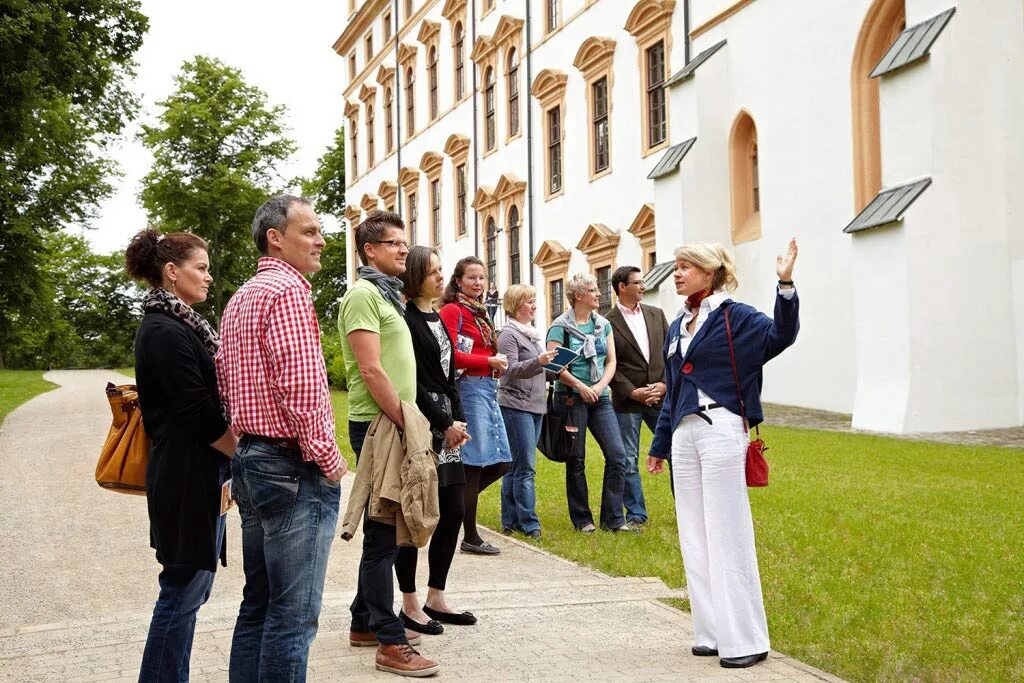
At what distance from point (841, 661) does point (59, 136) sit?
26995 mm

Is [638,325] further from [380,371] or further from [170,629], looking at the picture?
[170,629]

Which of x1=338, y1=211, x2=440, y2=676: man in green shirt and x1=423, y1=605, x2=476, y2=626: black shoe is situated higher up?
x1=338, y1=211, x2=440, y2=676: man in green shirt

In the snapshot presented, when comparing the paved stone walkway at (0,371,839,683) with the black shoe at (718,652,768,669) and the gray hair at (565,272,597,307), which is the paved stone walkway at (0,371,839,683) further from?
the gray hair at (565,272,597,307)

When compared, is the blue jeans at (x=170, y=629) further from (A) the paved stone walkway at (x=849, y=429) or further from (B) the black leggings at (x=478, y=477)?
(A) the paved stone walkway at (x=849, y=429)

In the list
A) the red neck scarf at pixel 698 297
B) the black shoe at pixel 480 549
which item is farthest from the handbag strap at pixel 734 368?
the black shoe at pixel 480 549

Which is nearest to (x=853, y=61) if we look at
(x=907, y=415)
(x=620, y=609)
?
(x=907, y=415)

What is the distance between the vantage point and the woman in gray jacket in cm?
909

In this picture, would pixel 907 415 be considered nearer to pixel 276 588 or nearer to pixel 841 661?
pixel 841 661

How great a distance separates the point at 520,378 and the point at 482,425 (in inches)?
61.3

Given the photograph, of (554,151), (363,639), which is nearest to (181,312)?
(363,639)

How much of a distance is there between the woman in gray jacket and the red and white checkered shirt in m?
5.02

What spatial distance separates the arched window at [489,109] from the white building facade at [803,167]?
70mm

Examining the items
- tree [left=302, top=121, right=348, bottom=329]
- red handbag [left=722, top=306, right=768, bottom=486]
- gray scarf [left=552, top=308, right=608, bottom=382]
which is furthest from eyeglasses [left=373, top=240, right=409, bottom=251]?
tree [left=302, top=121, right=348, bottom=329]

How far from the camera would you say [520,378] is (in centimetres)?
902
